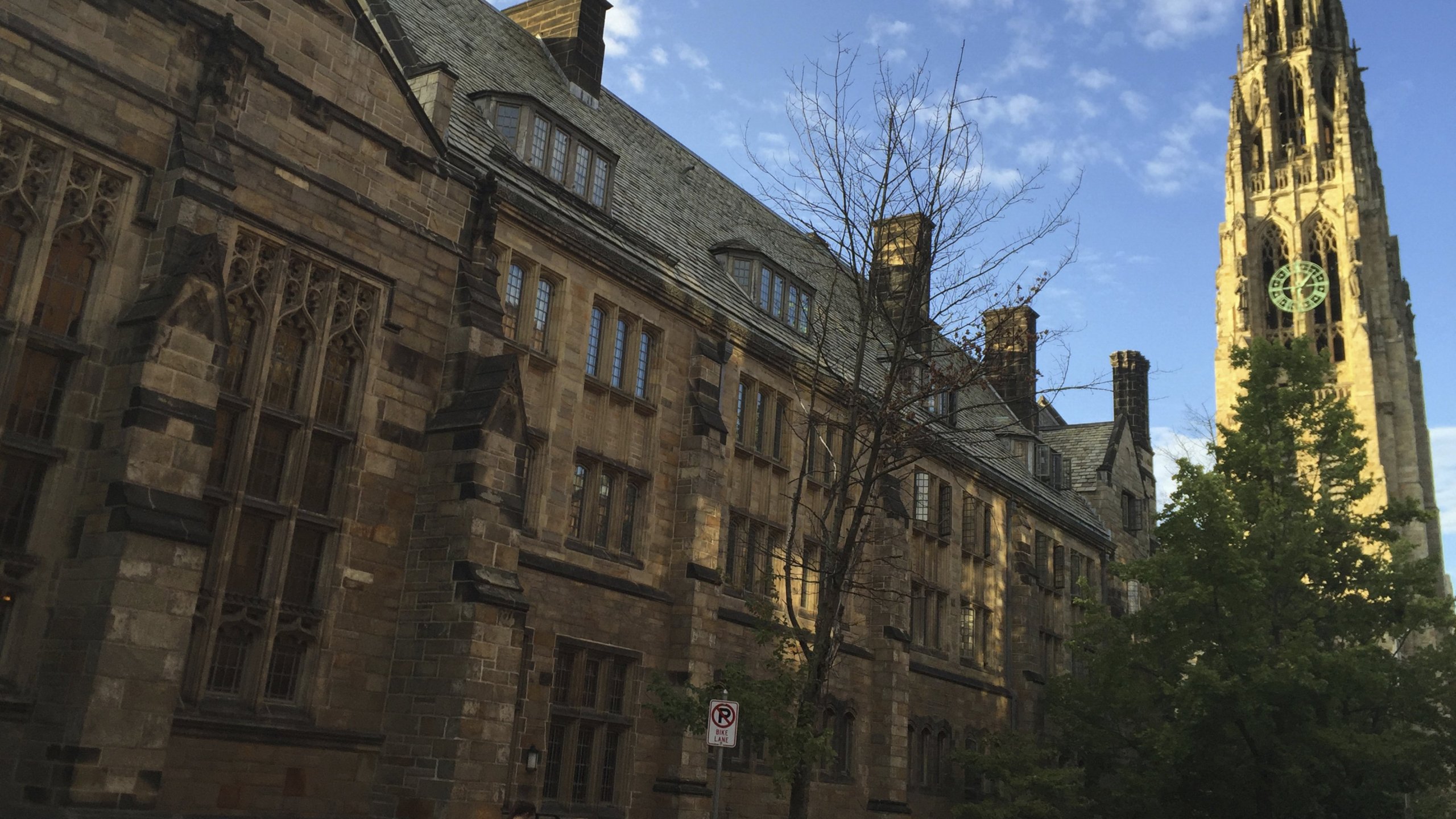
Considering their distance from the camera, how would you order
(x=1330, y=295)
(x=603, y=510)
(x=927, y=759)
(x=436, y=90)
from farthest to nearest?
(x=1330, y=295)
(x=927, y=759)
(x=603, y=510)
(x=436, y=90)

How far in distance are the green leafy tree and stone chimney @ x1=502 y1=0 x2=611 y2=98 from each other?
15.9 m

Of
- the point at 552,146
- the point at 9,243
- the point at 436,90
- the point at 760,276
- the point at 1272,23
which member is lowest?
the point at 9,243

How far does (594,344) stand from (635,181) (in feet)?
20.9

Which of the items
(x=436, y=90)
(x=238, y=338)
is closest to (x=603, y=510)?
(x=436, y=90)

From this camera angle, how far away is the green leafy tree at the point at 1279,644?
80.2 ft

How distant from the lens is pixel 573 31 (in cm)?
2777

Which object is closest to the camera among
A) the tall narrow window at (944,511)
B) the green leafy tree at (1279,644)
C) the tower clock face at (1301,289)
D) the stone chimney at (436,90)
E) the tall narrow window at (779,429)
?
the stone chimney at (436,90)

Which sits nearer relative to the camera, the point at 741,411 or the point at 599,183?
the point at 599,183

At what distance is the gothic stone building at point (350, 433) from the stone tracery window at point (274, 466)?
4cm

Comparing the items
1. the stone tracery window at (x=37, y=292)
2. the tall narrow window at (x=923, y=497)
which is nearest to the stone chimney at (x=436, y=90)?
the stone tracery window at (x=37, y=292)

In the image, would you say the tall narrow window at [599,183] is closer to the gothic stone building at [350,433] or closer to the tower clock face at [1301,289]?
the gothic stone building at [350,433]

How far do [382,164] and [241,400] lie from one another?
3.96m

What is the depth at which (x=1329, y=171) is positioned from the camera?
80438mm

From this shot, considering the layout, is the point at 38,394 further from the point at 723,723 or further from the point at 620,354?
the point at 620,354
